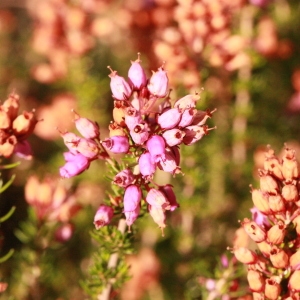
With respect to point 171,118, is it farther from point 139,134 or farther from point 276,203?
point 276,203

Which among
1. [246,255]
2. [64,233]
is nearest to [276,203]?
[246,255]

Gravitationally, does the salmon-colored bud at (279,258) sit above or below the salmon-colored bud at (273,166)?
below

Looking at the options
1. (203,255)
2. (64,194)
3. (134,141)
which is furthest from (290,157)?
(203,255)

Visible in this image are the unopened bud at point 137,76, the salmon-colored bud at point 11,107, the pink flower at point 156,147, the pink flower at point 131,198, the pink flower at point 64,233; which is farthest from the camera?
the pink flower at point 64,233

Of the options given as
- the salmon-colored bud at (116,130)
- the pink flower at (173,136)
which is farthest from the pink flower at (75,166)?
the pink flower at (173,136)

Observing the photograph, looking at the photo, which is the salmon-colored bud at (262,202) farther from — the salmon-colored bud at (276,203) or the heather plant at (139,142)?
the heather plant at (139,142)

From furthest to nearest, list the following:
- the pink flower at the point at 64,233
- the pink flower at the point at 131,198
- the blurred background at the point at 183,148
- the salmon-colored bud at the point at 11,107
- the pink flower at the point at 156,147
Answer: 1. the blurred background at the point at 183,148
2. the pink flower at the point at 64,233
3. the salmon-colored bud at the point at 11,107
4. the pink flower at the point at 131,198
5. the pink flower at the point at 156,147

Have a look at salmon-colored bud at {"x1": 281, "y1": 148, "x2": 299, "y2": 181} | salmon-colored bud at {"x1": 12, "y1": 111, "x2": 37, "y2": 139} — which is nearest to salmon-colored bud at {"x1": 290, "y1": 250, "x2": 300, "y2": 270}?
salmon-colored bud at {"x1": 281, "y1": 148, "x2": 299, "y2": 181}
